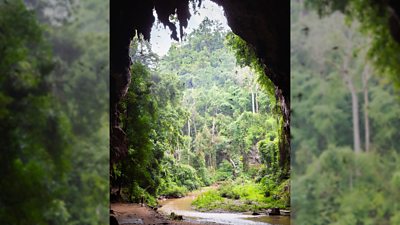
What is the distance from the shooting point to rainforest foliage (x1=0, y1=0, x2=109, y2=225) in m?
4.04

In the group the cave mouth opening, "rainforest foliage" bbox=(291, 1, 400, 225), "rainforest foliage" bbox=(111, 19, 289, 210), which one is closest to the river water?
"rainforest foliage" bbox=(111, 19, 289, 210)

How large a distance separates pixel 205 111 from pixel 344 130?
18.8 metres

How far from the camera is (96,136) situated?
4059 millimetres

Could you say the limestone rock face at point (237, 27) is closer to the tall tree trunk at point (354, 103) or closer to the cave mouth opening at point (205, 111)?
the tall tree trunk at point (354, 103)

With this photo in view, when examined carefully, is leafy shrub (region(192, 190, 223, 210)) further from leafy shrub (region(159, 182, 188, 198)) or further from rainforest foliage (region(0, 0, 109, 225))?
rainforest foliage (region(0, 0, 109, 225))

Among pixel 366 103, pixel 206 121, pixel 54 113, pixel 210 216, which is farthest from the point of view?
pixel 206 121

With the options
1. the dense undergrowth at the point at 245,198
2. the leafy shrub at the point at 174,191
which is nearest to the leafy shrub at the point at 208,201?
the dense undergrowth at the point at 245,198

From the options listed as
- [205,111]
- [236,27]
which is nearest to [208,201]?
[205,111]

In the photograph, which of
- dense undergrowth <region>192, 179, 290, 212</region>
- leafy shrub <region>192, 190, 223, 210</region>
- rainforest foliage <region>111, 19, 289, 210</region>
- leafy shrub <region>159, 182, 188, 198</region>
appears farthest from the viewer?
leafy shrub <region>159, 182, 188, 198</region>

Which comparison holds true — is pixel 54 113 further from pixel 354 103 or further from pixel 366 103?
pixel 366 103

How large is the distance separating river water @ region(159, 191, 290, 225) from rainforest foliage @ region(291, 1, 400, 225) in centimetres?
736

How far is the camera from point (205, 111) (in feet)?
74.0

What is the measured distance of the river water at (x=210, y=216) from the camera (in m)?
11.4

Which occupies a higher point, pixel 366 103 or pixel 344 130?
pixel 366 103
